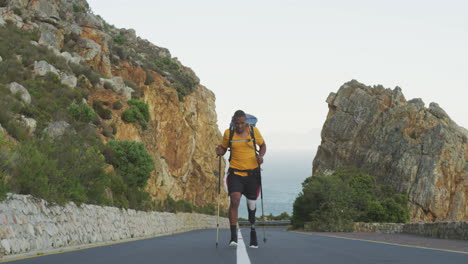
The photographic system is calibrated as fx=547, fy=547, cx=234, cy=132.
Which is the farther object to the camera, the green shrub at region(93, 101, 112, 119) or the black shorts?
the green shrub at region(93, 101, 112, 119)

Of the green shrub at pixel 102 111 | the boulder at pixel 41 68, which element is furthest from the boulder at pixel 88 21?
the boulder at pixel 41 68

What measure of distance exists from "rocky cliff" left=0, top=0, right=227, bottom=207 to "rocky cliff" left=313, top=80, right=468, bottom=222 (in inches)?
1389

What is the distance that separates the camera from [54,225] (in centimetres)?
1403

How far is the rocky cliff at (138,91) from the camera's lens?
4438cm

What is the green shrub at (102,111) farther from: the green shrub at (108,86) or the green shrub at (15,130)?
the green shrub at (15,130)

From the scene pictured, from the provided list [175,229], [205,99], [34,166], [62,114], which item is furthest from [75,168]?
[205,99]

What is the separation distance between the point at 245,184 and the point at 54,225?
5.83m

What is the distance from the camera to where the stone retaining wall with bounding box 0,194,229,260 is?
11406 millimetres

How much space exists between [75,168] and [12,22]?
34332 millimetres

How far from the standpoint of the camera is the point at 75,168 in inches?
730

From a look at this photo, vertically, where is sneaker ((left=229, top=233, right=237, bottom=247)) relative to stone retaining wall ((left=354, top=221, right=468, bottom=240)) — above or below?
below

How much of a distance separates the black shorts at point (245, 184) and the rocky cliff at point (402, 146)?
8668 centimetres

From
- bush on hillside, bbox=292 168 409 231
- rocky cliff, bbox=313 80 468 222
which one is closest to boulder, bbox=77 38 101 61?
bush on hillside, bbox=292 168 409 231

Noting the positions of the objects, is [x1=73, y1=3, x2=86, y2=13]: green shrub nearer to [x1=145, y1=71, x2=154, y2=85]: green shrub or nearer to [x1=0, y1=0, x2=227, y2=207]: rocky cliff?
[x1=0, y1=0, x2=227, y2=207]: rocky cliff
